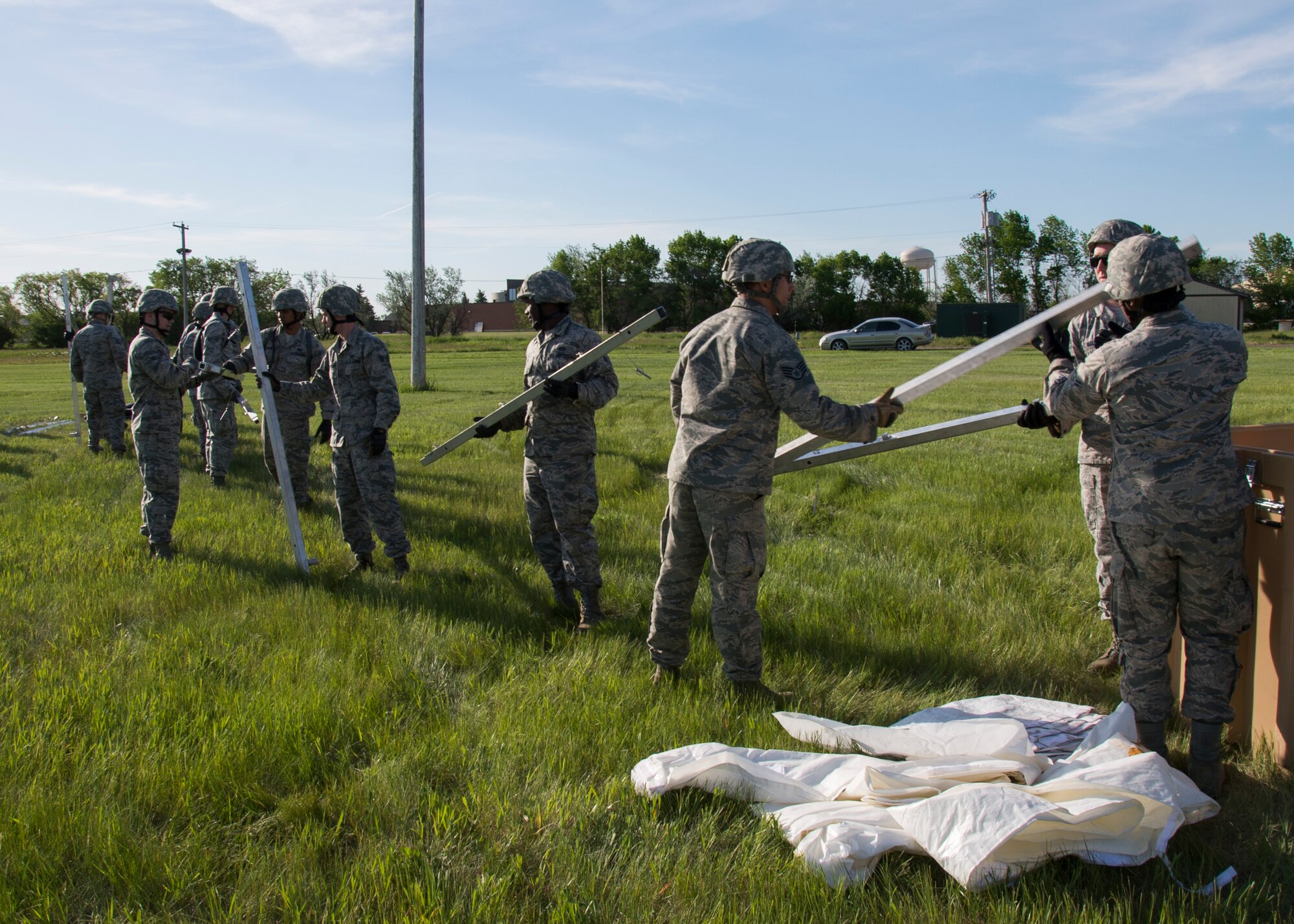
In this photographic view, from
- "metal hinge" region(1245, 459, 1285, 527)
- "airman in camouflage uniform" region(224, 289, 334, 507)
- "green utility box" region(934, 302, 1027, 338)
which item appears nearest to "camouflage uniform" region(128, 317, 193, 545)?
"airman in camouflage uniform" region(224, 289, 334, 507)

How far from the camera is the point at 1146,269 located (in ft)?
11.5

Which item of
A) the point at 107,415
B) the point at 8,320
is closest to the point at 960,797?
the point at 107,415

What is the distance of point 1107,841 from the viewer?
2811mm

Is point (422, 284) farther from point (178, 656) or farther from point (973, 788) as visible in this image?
point (973, 788)

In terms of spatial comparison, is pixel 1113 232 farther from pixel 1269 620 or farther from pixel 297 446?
pixel 297 446

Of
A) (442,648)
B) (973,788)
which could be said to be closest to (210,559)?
(442,648)

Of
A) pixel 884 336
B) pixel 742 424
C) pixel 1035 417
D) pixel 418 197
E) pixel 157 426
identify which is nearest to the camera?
pixel 1035 417

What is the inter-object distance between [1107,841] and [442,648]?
3392 millimetres

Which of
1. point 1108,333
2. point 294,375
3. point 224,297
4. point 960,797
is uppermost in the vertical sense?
point 224,297

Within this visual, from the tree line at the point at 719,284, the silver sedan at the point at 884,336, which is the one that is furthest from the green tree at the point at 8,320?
the silver sedan at the point at 884,336

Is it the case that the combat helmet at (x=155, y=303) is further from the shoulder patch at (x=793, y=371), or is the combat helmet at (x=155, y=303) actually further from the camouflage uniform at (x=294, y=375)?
the shoulder patch at (x=793, y=371)

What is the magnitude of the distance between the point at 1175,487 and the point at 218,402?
9755 mm

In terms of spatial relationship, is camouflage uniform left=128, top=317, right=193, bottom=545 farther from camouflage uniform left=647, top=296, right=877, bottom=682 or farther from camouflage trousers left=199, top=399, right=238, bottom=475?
camouflage uniform left=647, top=296, right=877, bottom=682

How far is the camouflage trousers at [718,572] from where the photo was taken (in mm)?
4348
